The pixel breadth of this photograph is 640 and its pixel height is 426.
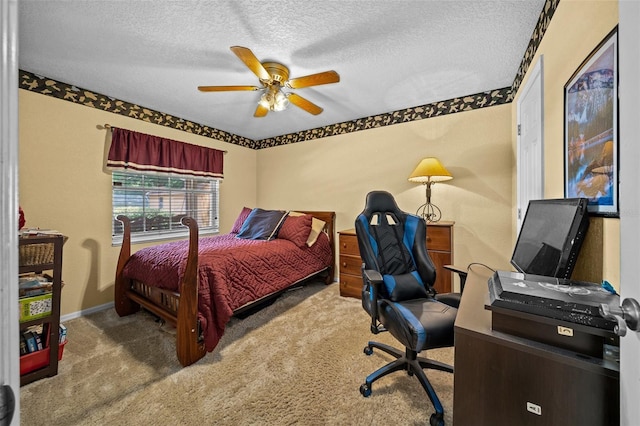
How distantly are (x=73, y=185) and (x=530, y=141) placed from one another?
13.7 ft

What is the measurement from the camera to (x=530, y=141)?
1946 mm

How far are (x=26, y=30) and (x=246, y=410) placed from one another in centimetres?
287

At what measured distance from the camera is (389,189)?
333cm

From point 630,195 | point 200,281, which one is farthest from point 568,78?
point 200,281

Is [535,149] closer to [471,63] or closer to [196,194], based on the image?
[471,63]

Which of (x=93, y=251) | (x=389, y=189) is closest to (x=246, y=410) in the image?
(x=93, y=251)

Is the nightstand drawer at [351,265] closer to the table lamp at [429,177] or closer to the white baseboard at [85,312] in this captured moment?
the table lamp at [429,177]

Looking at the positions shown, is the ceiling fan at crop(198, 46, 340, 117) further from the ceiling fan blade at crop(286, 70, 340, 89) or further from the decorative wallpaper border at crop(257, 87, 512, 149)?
the decorative wallpaper border at crop(257, 87, 512, 149)

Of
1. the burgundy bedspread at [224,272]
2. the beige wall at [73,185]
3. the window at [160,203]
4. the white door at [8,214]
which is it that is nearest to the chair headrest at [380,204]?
the burgundy bedspread at [224,272]

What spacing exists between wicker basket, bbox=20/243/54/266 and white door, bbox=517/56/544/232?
134 inches

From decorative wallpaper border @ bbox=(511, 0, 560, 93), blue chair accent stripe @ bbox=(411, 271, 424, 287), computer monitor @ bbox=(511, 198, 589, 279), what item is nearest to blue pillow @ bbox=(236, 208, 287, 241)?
blue chair accent stripe @ bbox=(411, 271, 424, 287)

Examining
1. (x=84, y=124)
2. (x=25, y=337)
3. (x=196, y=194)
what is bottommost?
(x=25, y=337)

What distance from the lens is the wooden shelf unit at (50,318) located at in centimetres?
166

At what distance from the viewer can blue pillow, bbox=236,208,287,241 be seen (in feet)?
10.3
